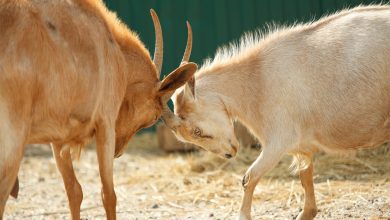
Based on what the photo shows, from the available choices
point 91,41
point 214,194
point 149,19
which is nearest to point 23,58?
point 91,41

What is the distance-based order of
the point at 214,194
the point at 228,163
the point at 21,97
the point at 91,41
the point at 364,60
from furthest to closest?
1. the point at 228,163
2. the point at 214,194
3. the point at 364,60
4. the point at 91,41
5. the point at 21,97

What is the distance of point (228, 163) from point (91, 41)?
3932mm

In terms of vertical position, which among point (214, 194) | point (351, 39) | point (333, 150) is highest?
point (351, 39)

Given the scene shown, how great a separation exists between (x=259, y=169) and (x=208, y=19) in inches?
205

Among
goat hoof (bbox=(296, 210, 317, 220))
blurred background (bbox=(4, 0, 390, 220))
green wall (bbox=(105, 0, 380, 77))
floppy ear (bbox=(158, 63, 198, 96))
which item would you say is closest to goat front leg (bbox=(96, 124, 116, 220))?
floppy ear (bbox=(158, 63, 198, 96))

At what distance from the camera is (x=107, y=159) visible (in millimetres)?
5676

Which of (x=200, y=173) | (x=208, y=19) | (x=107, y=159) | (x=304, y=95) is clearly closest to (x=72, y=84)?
(x=107, y=159)

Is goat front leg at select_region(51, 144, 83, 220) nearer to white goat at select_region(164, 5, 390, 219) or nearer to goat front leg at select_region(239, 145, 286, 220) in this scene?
white goat at select_region(164, 5, 390, 219)

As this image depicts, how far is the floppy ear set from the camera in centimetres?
587

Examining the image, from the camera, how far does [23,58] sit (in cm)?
471

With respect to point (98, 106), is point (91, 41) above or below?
above

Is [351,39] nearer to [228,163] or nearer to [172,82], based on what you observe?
[172,82]

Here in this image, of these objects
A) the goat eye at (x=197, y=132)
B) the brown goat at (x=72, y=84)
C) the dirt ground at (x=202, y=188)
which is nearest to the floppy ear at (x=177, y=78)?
the brown goat at (x=72, y=84)

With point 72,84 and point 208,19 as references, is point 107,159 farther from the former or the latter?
point 208,19
